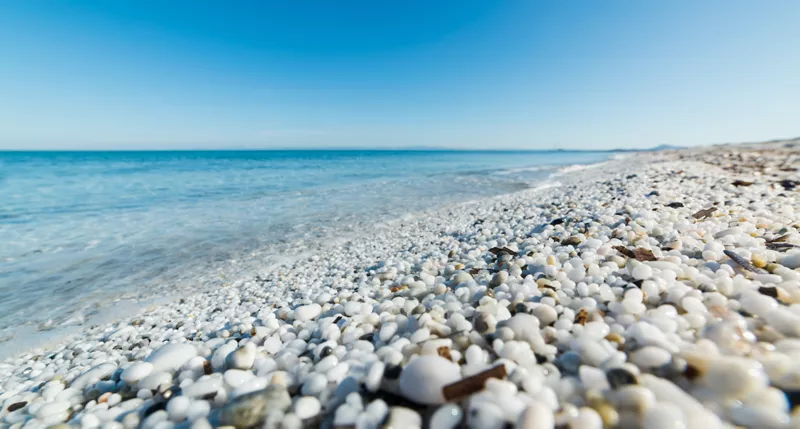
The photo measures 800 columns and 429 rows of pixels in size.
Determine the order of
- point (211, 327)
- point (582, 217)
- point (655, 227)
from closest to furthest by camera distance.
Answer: point (211, 327) < point (655, 227) < point (582, 217)

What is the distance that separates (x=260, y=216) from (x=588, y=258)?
8791 mm

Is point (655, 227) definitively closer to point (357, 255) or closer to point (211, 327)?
point (357, 255)

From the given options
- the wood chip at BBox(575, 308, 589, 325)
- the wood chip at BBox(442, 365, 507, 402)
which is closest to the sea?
the wood chip at BBox(442, 365, 507, 402)

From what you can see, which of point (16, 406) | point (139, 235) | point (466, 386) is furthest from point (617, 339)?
point (139, 235)

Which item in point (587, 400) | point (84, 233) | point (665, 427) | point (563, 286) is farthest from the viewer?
point (84, 233)

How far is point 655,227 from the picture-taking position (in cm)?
336

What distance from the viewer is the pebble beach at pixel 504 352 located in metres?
1.23

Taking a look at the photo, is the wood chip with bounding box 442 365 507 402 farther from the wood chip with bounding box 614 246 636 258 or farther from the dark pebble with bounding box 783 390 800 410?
the wood chip with bounding box 614 246 636 258

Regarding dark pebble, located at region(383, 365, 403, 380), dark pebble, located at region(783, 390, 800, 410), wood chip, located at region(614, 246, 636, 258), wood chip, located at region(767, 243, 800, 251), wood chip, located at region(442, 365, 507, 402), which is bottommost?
dark pebble, located at region(383, 365, 403, 380)

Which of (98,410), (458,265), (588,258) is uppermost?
(588,258)

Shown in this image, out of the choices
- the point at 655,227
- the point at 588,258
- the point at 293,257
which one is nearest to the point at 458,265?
the point at 588,258

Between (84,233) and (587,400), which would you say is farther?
(84,233)

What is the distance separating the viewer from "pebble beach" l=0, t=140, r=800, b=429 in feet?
4.04

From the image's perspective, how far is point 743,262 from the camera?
2.19 meters
